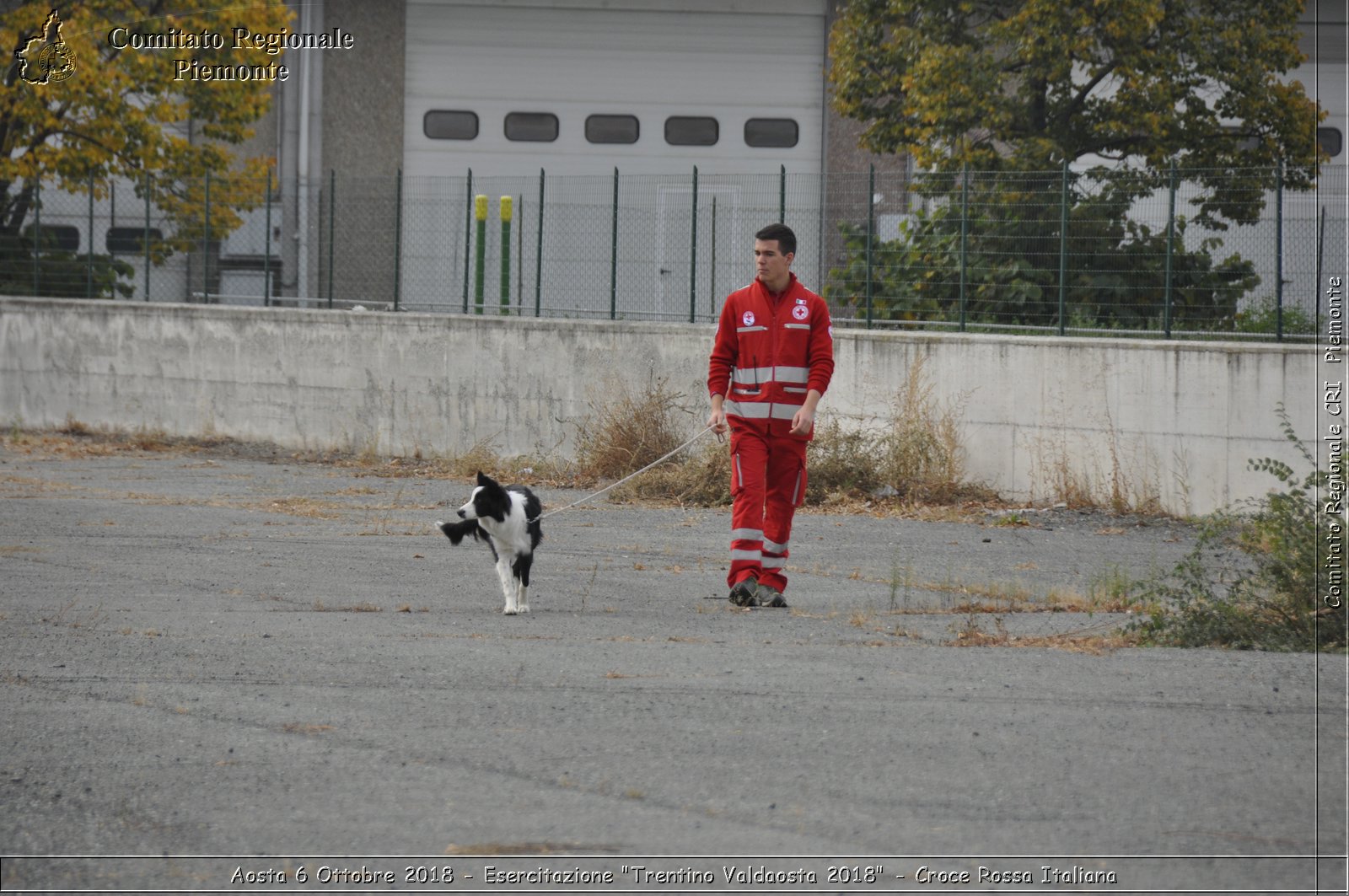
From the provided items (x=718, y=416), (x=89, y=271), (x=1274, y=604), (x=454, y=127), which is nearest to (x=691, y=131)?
(x=454, y=127)

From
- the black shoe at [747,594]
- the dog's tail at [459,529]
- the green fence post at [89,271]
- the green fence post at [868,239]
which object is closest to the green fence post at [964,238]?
the green fence post at [868,239]

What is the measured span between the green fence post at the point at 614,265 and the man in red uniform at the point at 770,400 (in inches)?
361

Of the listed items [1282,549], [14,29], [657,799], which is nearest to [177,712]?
[657,799]

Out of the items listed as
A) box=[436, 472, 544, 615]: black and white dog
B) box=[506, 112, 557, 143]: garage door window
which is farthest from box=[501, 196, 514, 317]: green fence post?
box=[436, 472, 544, 615]: black and white dog

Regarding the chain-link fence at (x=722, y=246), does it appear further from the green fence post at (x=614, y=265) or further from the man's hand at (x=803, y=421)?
the man's hand at (x=803, y=421)

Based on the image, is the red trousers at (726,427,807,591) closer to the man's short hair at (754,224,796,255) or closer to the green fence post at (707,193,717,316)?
the man's short hair at (754,224,796,255)

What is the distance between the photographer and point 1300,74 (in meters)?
25.3

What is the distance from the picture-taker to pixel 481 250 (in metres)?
19.9

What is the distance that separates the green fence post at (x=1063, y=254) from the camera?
15.6 metres

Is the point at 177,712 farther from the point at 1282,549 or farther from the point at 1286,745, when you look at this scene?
the point at 1282,549

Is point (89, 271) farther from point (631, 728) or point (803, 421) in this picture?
point (631, 728)

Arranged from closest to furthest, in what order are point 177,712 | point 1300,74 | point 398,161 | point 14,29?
point 177,712 → point 14,29 → point 1300,74 → point 398,161

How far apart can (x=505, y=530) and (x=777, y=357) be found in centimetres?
182

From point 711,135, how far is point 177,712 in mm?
21825
